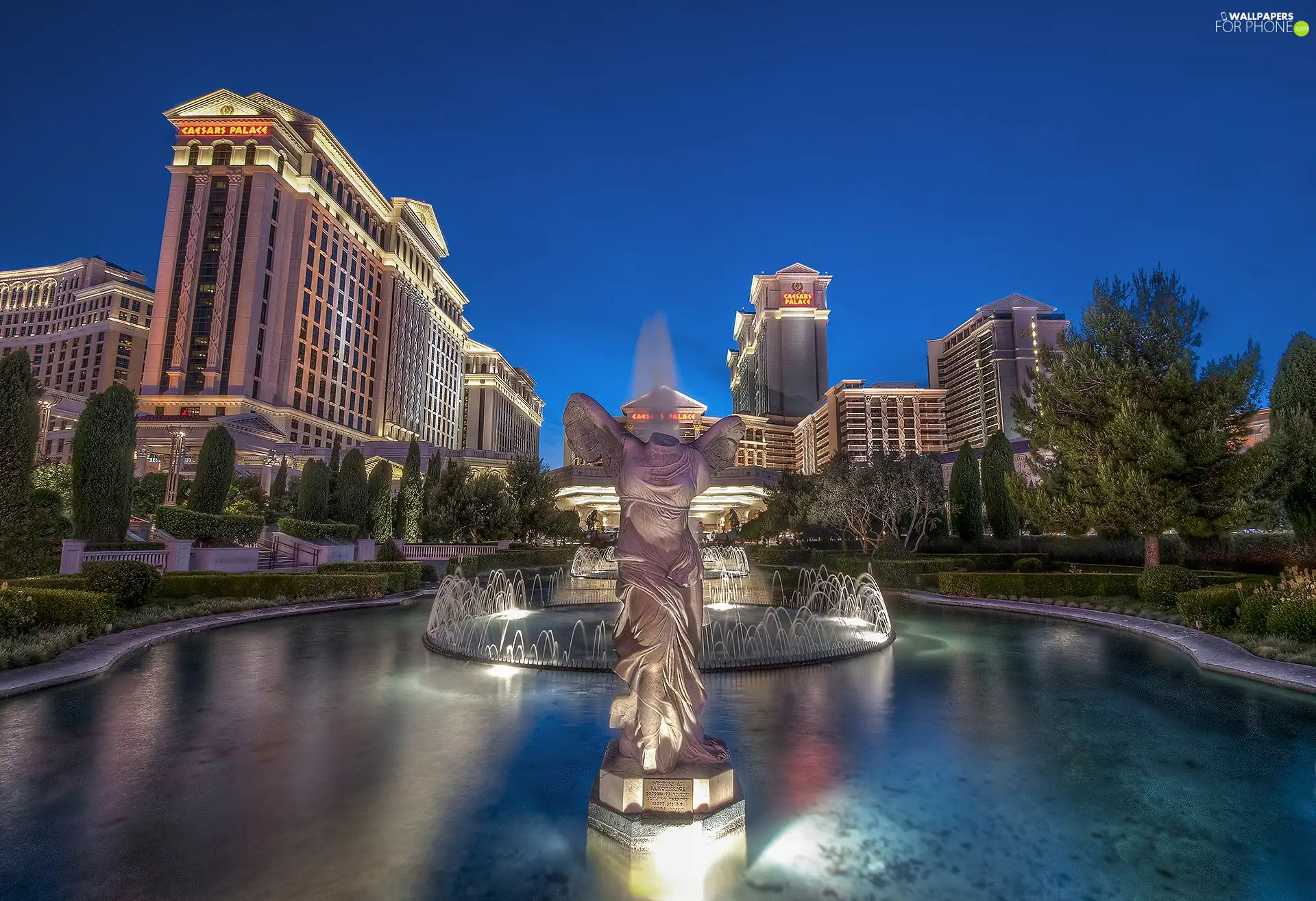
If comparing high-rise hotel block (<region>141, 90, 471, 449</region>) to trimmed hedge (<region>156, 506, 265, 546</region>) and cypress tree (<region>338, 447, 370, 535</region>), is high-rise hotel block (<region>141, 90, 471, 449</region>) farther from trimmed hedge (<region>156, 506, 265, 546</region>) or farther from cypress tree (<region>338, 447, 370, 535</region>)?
trimmed hedge (<region>156, 506, 265, 546</region>)

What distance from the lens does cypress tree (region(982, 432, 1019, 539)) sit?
32000 millimetres

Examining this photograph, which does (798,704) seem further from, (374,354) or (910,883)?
(374,354)

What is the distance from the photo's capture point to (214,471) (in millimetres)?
25344

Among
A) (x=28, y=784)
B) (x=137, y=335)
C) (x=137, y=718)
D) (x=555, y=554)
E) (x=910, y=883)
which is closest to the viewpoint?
(x=910, y=883)

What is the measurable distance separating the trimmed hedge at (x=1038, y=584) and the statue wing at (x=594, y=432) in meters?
18.9

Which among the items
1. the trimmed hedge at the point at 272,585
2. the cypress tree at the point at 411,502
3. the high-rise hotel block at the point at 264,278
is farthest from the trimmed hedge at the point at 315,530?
the high-rise hotel block at the point at 264,278

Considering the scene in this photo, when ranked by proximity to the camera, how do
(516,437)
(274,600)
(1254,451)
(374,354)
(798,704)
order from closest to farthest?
(798,704)
(1254,451)
(274,600)
(374,354)
(516,437)

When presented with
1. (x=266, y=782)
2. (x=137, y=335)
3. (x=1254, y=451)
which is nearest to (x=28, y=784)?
(x=266, y=782)

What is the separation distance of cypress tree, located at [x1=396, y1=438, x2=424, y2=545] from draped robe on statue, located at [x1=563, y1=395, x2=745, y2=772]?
118 feet

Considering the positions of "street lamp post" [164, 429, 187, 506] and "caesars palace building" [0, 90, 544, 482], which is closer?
"street lamp post" [164, 429, 187, 506]

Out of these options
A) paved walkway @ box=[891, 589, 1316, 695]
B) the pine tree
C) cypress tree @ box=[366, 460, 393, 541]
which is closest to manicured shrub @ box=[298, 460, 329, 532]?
the pine tree

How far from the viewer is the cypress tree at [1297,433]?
1802 cm

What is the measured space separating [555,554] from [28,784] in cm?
3076

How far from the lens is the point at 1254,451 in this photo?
16.8 meters
